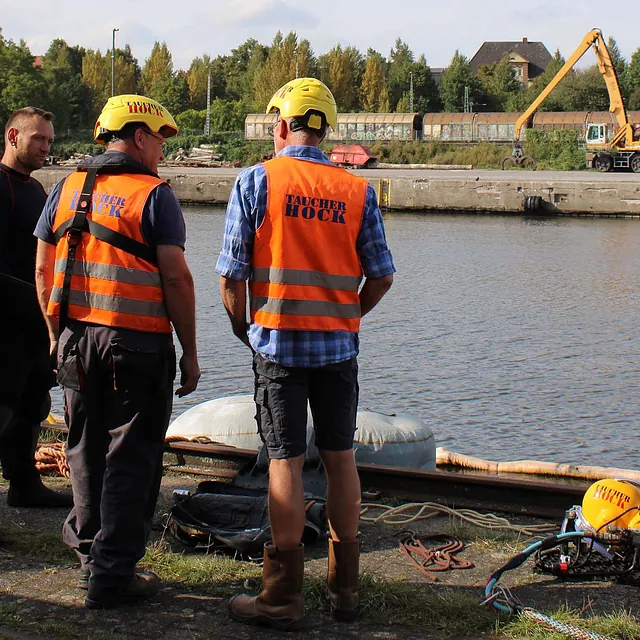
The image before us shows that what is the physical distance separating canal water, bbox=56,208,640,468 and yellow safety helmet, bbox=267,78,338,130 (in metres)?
6.63

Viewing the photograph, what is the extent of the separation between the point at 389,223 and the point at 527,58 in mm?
115703

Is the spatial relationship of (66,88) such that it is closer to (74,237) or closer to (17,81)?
(17,81)

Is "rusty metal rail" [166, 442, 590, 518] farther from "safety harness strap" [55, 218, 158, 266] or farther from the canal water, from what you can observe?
the canal water

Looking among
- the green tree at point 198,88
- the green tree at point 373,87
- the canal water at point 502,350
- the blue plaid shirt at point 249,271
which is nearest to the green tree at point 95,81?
the green tree at point 198,88

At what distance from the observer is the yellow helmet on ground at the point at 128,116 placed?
4.13 metres

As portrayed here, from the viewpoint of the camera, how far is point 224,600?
4105 mm

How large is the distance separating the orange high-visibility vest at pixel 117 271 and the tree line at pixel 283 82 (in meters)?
81.0

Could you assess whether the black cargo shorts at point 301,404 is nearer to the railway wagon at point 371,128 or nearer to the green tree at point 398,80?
the railway wagon at point 371,128

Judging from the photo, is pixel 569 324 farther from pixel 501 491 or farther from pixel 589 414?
pixel 501 491

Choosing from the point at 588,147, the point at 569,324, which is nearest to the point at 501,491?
the point at 569,324

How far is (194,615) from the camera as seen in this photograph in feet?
13.0

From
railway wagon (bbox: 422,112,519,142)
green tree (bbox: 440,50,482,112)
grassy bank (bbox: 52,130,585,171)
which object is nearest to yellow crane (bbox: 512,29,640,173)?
grassy bank (bbox: 52,130,585,171)

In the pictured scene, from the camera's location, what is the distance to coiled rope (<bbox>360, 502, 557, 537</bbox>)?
16.8 feet

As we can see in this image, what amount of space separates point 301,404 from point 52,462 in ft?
8.89
